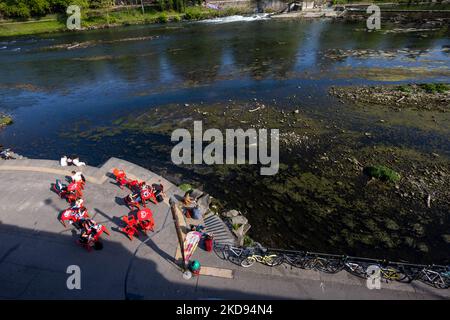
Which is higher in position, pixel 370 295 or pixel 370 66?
pixel 370 66

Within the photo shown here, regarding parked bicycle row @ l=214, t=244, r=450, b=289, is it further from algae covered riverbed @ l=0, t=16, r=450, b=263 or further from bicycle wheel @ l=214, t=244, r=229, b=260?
algae covered riverbed @ l=0, t=16, r=450, b=263

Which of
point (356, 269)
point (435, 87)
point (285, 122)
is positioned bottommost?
point (356, 269)

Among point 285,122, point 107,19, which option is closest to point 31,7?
point 107,19

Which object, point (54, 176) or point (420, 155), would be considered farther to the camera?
point (420, 155)

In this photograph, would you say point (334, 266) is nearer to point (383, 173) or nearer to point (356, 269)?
point (356, 269)

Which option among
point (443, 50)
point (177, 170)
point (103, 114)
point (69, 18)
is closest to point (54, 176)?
point (177, 170)

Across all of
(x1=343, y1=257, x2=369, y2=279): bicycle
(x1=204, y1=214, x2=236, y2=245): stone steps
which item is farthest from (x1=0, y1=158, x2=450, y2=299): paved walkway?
(x1=204, y1=214, x2=236, y2=245): stone steps

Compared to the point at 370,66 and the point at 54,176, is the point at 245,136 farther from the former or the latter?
the point at 370,66
